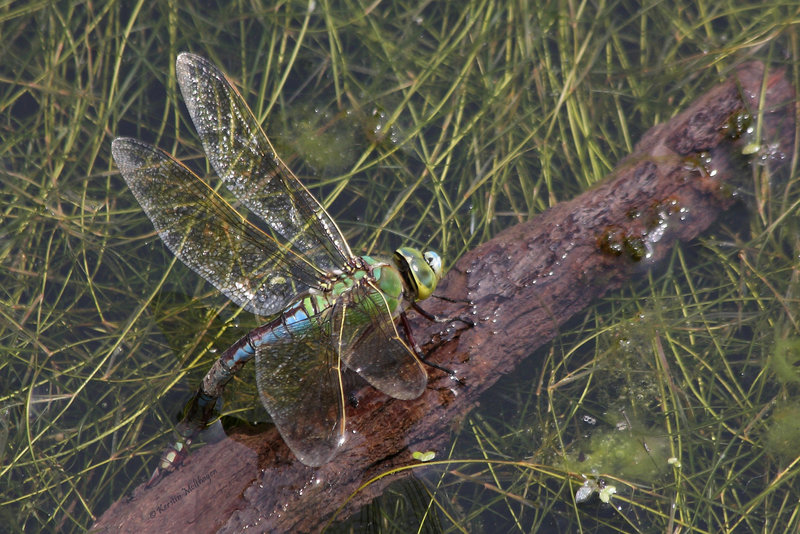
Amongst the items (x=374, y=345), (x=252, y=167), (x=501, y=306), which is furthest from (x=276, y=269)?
(x=501, y=306)

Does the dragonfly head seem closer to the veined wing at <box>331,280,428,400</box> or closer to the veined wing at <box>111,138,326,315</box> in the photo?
the veined wing at <box>331,280,428,400</box>

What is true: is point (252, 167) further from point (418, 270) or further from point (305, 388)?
point (305, 388)

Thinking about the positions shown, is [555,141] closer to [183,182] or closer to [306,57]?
[306,57]

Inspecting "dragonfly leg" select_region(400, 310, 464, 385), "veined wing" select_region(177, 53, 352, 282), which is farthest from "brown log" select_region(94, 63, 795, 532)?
"veined wing" select_region(177, 53, 352, 282)

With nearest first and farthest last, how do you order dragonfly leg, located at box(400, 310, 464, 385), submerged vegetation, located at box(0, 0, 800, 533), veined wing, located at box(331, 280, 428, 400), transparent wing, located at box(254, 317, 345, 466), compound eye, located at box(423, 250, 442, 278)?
transparent wing, located at box(254, 317, 345, 466) < veined wing, located at box(331, 280, 428, 400) < dragonfly leg, located at box(400, 310, 464, 385) < compound eye, located at box(423, 250, 442, 278) < submerged vegetation, located at box(0, 0, 800, 533)

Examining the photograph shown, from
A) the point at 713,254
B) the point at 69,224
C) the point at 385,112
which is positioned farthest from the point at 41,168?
the point at 713,254

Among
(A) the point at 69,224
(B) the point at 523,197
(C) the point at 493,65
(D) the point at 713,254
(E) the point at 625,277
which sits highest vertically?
(A) the point at 69,224
